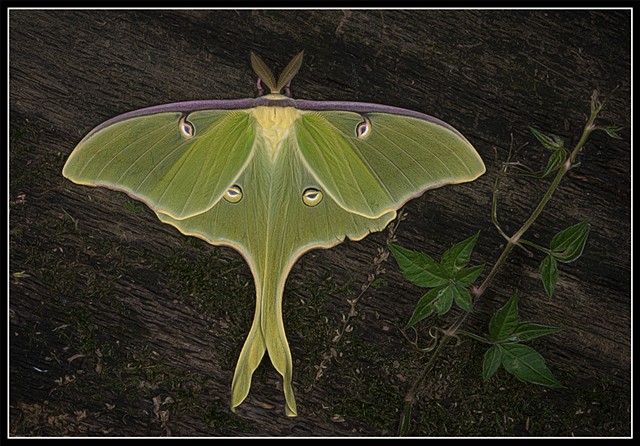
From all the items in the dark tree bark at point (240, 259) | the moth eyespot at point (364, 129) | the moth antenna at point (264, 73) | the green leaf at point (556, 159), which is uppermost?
the green leaf at point (556, 159)

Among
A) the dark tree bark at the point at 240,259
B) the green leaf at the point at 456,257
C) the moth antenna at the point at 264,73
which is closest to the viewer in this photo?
the green leaf at the point at 456,257

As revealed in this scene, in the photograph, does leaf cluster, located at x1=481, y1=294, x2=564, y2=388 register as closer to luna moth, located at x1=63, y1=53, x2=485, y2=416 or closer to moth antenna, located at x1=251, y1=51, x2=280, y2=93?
luna moth, located at x1=63, y1=53, x2=485, y2=416

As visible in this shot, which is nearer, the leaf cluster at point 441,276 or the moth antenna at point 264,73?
the leaf cluster at point 441,276

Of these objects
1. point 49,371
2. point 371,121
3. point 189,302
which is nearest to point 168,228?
point 189,302

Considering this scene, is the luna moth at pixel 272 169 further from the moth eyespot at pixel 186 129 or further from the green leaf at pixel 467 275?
the green leaf at pixel 467 275

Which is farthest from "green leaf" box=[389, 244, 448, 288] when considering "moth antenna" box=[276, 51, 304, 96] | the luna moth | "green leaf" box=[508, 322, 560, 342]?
"moth antenna" box=[276, 51, 304, 96]

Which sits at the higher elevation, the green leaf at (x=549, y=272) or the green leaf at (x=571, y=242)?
the green leaf at (x=571, y=242)

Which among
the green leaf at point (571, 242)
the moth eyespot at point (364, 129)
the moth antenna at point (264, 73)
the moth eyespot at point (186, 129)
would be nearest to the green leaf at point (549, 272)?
the green leaf at point (571, 242)
